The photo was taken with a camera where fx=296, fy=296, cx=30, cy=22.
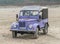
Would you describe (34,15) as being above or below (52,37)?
above

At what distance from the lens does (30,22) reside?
18297 millimetres

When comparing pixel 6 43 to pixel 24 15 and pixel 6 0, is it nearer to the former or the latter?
pixel 24 15

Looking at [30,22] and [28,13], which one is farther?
[28,13]

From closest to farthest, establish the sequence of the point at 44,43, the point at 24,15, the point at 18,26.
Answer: the point at 44,43, the point at 18,26, the point at 24,15

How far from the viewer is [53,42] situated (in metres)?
16.4

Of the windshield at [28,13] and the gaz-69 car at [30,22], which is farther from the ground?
the windshield at [28,13]

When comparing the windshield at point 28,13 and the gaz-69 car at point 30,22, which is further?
the windshield at point 28,13

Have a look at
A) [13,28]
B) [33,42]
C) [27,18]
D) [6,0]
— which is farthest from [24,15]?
[6,0]

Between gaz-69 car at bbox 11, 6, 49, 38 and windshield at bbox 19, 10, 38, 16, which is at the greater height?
windshield at bbox 19, 10, 38, 16

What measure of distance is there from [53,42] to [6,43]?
2.61m

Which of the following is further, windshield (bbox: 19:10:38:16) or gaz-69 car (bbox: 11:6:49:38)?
windshield (bbox: 19:10:38:16)

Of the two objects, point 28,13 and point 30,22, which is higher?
point 28,13

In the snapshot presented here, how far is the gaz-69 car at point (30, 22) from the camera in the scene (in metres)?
17.9

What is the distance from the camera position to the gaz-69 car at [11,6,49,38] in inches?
706
